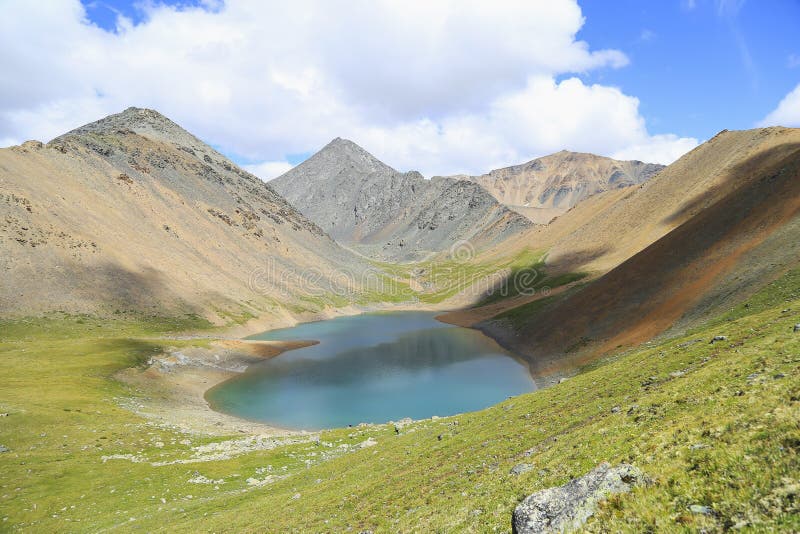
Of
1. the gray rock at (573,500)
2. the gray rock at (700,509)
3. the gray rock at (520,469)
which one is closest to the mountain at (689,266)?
the gray rock at (520,469)

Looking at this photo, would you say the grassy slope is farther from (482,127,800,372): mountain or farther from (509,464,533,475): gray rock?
(482,127,800,372): mountain

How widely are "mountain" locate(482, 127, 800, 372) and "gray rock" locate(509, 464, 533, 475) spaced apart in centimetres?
4271

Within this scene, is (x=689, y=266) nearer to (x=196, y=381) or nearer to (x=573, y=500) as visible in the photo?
(x=573, y=500)

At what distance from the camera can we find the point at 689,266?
69.2 meters

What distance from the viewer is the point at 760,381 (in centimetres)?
1617

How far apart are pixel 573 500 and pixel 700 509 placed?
11.1 ft

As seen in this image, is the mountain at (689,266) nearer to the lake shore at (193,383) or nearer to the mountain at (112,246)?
the lake shore at (193,383)

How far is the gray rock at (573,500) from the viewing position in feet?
35.6

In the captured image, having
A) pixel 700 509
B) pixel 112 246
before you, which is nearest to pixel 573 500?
pixel 700 509

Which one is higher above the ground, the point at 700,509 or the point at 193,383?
the point at 193,383

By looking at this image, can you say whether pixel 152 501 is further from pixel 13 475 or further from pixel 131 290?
pixel 131 290

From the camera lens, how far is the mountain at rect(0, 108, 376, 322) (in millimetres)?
110625

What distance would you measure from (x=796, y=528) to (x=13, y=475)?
50.8 meters

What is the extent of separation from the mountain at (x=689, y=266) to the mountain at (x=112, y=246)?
4032 inches
